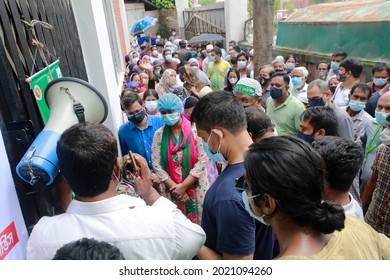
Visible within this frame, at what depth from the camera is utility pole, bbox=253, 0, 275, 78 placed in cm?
685

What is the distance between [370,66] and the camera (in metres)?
6.21

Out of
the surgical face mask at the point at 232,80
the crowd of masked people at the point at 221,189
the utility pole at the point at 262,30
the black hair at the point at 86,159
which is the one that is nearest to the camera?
the crowd of masked people at the point at 221,189

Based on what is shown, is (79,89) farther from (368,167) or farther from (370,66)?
(370,66)

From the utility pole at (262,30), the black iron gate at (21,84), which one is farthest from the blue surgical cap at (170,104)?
the utility pole at (262,30)

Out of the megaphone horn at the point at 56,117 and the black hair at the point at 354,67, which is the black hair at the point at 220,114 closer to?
the megaphone horn at the point at 56,117

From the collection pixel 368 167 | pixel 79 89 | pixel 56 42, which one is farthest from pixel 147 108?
pixel 368 167

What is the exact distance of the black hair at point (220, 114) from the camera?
68.4 inches

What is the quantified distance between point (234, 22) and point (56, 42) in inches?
543

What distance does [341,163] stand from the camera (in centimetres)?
165

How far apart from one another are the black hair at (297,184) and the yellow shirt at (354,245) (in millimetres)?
52

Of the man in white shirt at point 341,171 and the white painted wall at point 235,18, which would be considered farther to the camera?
the white painted wall at point 235,18

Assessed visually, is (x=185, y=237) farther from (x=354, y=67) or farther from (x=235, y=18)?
(x=235, y=18)

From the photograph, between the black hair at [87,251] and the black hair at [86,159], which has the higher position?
the black hair at [86,159]
